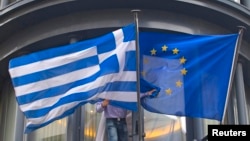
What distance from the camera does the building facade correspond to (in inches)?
421

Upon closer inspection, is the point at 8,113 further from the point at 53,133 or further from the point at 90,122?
the point at 90,122

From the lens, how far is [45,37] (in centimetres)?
1130

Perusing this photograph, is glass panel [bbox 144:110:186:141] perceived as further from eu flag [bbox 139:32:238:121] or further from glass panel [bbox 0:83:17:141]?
glass panel [bbox 0:83:17:141]

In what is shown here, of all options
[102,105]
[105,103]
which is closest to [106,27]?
[102,105]

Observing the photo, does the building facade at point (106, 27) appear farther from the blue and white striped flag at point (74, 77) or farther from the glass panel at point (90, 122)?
the blue and white striped flag at point (74, 77)

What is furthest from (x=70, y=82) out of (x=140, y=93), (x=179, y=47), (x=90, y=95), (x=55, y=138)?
(x=55, y=138)

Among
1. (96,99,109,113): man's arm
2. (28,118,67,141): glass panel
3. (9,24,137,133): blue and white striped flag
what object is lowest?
(28,118,67,141): glass panel

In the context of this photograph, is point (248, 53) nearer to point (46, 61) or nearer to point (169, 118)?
point (169, 118)

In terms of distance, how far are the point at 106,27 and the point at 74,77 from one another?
257 cm

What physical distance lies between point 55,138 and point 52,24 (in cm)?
247

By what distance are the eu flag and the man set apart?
3.27 feet

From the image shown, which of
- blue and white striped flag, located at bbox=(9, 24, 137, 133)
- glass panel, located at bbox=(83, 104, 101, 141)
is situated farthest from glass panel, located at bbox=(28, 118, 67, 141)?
blue and white striped flag, located at bbox=(9, 24, 137, 133)

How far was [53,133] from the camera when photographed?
11.2 meters

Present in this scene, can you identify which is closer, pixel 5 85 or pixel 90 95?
pixel 90 95
